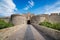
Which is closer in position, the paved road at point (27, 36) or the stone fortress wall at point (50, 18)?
the paved road at point (27, 36)

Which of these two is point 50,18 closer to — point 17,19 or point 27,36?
point 17,19

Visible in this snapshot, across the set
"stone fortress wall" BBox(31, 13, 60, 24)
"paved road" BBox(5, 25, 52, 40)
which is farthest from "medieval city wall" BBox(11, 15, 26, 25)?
"paved road" BBox(5, 25, 52, 40)

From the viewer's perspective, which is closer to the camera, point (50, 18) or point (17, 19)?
point (50, 18)

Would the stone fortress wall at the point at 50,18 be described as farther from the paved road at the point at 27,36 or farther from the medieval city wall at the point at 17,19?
the paved road at the point at 27,36

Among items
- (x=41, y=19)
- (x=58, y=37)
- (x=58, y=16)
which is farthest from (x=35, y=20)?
(x=58, y=37)

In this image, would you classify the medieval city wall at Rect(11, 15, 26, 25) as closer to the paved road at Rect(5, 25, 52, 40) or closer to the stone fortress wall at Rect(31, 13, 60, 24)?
the stone fortress wall at Rect(31, 13, 60, 24)

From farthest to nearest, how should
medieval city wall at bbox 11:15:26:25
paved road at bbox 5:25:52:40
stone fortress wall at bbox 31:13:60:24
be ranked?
medieval city wall at bbox 11:15:26:25 → stone fortress wall at bbox 31:13:60:24 → paved road at bbox 5:25:52:40

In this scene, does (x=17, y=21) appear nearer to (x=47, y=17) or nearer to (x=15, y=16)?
(x=15, y=16)

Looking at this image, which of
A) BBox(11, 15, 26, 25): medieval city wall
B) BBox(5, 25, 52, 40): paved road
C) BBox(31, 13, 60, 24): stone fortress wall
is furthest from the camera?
BBox(11, 15, 26, 25): medieval city wall

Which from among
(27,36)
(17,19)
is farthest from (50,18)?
(27,36)

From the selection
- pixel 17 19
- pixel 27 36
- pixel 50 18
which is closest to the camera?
pixel 27 36

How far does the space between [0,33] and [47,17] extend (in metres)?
43.1

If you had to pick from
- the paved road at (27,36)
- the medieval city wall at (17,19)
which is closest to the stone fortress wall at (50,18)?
the medieval city wall at (17,19)

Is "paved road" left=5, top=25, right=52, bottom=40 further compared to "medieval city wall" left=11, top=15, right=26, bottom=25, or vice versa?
"medieval city wall" left=11, top=15, right=26, bottom=25
